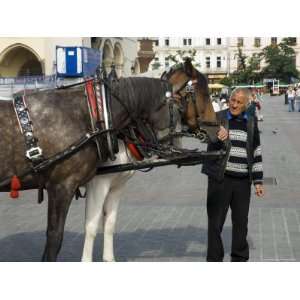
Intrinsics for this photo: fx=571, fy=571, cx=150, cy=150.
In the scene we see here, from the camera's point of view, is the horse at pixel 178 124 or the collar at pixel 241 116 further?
the collar at pixel 241 116

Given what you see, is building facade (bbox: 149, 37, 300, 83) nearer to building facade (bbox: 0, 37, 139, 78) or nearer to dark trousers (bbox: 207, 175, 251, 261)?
building facade (bbox: 0, 37, 139, 78)

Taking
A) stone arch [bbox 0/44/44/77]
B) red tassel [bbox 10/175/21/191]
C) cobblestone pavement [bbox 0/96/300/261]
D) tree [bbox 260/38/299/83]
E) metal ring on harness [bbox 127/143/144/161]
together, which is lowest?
cobblestone pavement [bbox 0/96/300/261]

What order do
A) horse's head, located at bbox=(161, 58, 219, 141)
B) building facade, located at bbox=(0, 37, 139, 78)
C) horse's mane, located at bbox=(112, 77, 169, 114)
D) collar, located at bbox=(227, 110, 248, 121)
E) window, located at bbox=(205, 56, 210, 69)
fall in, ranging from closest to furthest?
horse's mane, located at bbox=(112, 77, 169, 114), horse's head, located at bbox=(161, 58, 219, 141), collar, located at bbox=(227, 110, 248, 121), building facade, located at bbox=(0, 37, 139, 78), window, located at bbox=(205, 56, 210, 69)

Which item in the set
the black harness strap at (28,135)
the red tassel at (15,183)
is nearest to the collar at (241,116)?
the black harness strap at (28,135)

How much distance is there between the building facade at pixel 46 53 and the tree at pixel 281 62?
39874mm

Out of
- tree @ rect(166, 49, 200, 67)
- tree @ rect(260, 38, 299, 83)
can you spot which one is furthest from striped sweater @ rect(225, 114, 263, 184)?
tree @ rect(260, 38, 299, 83)

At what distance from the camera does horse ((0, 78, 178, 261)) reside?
391cm

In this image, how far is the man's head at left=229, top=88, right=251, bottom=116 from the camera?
16.3 feet

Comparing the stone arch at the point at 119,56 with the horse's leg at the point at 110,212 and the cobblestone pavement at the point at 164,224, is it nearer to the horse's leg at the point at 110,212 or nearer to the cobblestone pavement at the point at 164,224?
the cobblestone pavement at the point at 164,224

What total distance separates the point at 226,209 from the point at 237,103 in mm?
976

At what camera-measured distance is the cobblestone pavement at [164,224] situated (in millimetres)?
6086

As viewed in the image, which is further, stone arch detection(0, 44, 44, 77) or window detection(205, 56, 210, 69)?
window detection(205, 56, 210, 69)

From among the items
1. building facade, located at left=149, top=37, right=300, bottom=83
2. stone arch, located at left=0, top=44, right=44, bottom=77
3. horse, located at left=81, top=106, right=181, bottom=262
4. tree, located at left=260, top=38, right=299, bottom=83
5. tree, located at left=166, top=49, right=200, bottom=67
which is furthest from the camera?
building facade, located at left=149, top=37, right=300, bottom=83

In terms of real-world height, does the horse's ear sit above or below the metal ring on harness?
above
